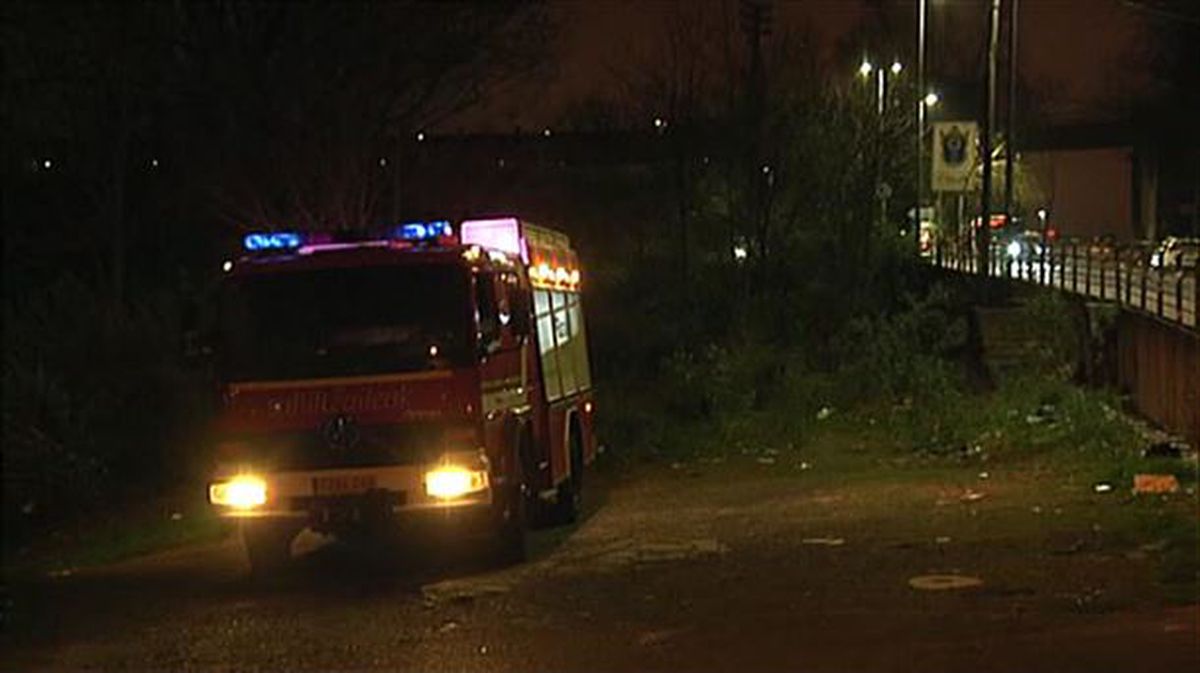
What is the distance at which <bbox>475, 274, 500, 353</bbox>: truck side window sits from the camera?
1341 centimetres

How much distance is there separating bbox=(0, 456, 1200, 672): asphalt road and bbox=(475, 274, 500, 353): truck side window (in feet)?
6.07

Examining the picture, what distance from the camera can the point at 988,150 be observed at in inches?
1372

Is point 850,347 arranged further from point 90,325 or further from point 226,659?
point 226,659

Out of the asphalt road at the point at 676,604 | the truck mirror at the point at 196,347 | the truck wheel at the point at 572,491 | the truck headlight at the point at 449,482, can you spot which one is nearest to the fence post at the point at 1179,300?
the asphalt road at the point at 676,604

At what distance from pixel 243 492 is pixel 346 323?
1.53 metres

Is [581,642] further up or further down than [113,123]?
further down

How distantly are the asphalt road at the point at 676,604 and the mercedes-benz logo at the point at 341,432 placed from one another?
3.79ft

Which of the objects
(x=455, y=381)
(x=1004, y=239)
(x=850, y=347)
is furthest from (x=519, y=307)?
(x=1004, y=239)

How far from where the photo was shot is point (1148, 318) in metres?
23.5

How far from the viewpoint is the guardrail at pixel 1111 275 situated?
22469 mm

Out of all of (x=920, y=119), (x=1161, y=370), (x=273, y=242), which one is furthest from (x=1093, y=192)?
(x=273, y=242)

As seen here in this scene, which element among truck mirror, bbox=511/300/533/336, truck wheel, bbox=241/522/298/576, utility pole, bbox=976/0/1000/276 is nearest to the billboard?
utility pole, bbox=976/0/1000/276

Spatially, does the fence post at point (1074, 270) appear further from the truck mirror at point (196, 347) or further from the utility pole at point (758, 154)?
the truck mirror at point (196, 347)

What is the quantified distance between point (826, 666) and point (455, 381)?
4614mm
